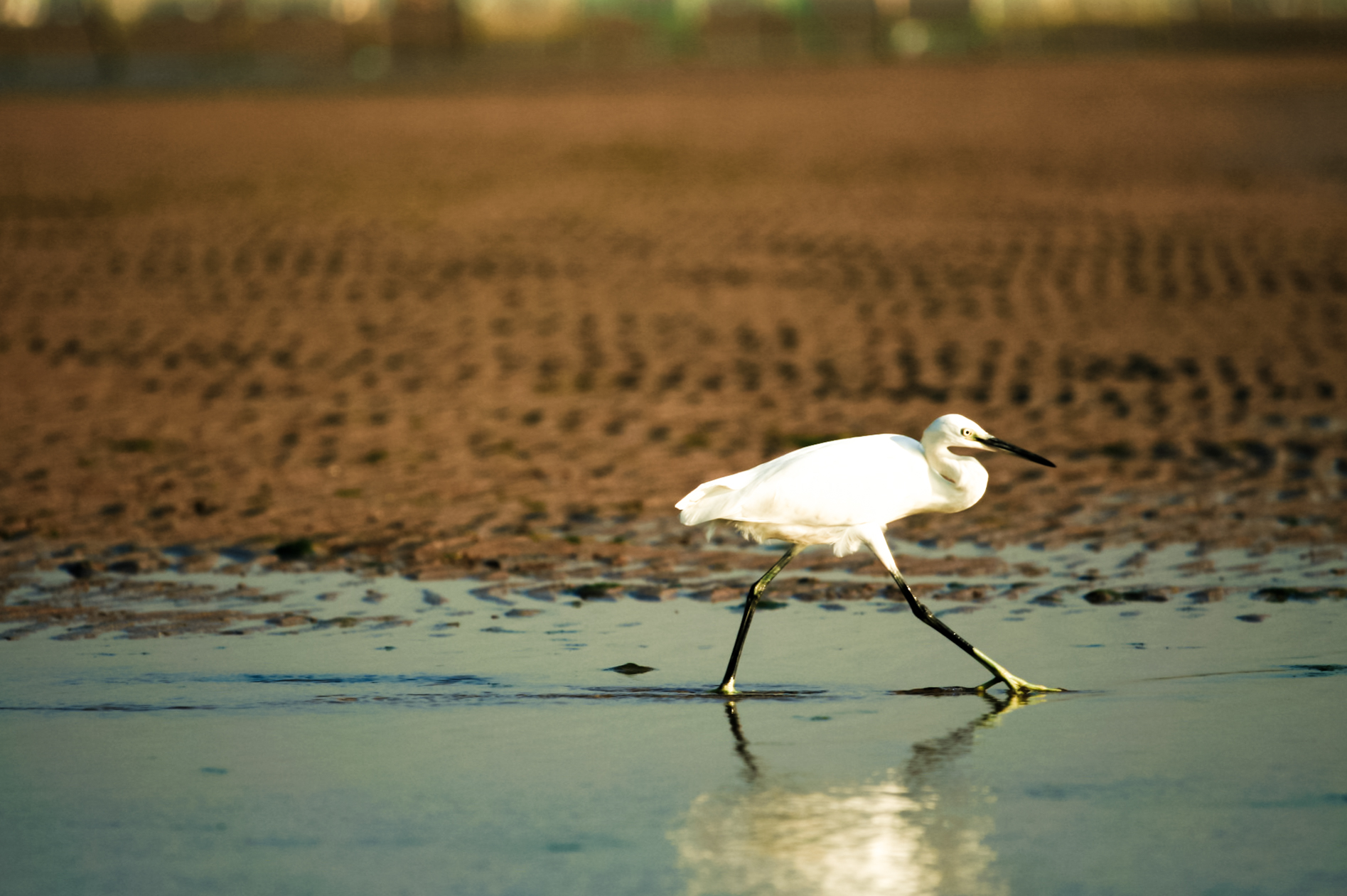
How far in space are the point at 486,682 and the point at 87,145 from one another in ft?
66.6

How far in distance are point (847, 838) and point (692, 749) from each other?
84cm

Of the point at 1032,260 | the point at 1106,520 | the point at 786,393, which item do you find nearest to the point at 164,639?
the point at 1106,520

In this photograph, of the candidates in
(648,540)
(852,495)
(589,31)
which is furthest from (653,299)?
(589,31)

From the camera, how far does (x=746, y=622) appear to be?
585cm

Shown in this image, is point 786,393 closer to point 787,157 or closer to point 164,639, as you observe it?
point 164,639

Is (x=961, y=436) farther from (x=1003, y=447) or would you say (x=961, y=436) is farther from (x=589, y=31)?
(x=589, y=31)

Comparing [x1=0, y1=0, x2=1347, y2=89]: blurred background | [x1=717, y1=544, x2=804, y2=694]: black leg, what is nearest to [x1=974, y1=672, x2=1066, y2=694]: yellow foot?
[x1=717, y1=544, x2=804, y2=694]: black leg

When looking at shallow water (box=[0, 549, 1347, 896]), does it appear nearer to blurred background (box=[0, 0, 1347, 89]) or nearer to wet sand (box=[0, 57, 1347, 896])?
wet sand (box=[0, 57, 1347, 896])

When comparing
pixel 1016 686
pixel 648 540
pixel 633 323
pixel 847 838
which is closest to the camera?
pixel 847 838

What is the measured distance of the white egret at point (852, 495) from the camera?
582 centimetres

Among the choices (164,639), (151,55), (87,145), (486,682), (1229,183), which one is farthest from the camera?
(151,55)

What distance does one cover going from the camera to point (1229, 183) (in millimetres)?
19797

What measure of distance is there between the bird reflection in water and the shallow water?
11 millimetres

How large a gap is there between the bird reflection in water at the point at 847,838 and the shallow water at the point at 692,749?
11 millimetres
